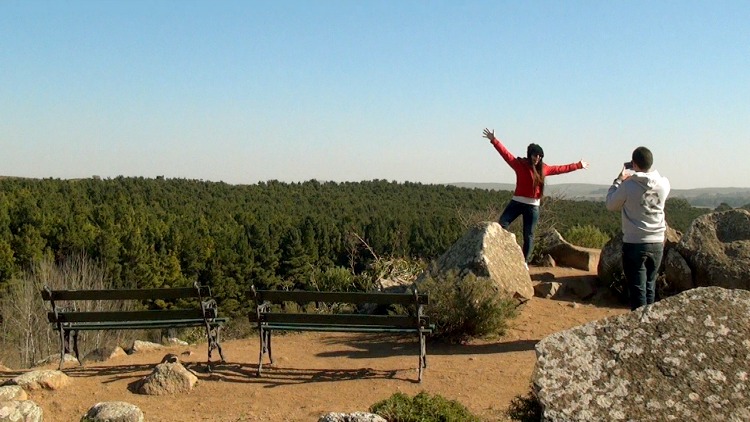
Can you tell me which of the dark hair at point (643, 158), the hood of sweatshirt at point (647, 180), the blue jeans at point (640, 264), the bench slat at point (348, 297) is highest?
the dark hair at point (643, 158)

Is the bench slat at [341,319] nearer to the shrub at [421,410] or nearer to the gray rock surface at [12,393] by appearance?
the shrub at [421,410]

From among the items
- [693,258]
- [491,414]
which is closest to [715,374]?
[491,414]

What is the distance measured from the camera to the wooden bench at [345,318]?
6828 millimetres

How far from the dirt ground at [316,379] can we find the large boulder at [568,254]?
156 inches

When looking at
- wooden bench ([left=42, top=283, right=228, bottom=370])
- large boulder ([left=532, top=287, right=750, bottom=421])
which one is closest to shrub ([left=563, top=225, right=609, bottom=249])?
wooden bench ([left=42, top=283, right=228, bottom=370])

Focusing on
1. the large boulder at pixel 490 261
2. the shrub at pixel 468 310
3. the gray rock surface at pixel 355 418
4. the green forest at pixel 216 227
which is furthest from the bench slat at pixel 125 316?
the green forest at pixel 216 227

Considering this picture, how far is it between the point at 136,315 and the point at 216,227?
1800 inches

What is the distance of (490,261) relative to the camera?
9438mm

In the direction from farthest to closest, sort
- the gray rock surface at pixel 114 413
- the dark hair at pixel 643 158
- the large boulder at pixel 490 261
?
the large boulder at pixel 490 261
the dark hair at pixel 643 158
the gray rock surface at pixel 114 413

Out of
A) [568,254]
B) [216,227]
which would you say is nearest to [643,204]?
[568,254]

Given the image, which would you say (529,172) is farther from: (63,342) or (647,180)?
(63,342)

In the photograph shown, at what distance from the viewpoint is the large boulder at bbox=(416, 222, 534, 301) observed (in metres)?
9.35

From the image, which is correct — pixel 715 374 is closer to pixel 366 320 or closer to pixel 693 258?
pixel 366 320

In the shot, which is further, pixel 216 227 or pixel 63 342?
pixel 216 227
